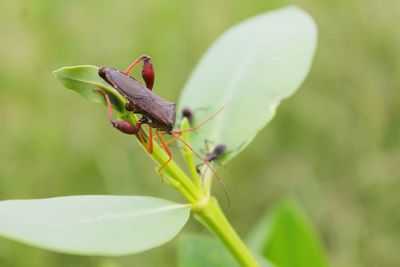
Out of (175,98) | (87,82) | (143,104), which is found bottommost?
(175,98)

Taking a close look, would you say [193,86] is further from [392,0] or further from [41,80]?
[392,0]

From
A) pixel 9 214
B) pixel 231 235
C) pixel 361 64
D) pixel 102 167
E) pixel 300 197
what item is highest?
pixel 9 214

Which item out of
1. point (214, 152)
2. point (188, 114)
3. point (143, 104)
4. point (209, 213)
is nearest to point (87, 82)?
point (143, 104)

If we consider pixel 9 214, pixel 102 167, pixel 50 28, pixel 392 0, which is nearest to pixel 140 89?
pixel 9 214

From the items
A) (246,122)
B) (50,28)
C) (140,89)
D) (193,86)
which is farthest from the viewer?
(50,28)

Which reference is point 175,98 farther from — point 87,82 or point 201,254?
point 87,82

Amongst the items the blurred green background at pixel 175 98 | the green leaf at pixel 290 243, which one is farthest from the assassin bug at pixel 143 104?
the blurred green background at pixel 175 98
